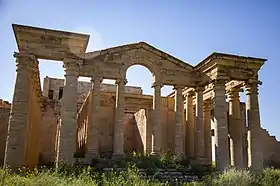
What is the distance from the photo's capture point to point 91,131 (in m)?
15.8

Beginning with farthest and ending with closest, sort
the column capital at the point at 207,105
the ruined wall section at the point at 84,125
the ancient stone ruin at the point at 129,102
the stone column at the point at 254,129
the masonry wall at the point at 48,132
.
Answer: the masonry wall at the point at 48,132 < the column capital at the point at 207,105 < the ruined wall section at the point at 84,125 < the stone column at the point at 254,129 < the ancient stone ruin at the point at 129,102

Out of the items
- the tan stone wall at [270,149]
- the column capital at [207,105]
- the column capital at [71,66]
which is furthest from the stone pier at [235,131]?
the column capital at [71,66]

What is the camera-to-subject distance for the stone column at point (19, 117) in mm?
13320

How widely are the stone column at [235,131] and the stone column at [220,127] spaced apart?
2.68 metres

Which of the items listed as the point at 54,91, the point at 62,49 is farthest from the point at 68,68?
the point at 54,91

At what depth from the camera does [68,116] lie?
1438 cm

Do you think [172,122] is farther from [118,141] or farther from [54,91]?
[54,91]

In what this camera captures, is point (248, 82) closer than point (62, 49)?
No

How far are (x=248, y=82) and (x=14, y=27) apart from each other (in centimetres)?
1206

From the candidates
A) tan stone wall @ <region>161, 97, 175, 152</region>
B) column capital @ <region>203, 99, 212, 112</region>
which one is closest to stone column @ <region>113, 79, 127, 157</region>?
tan stone wall @ <region>161, 97, 175, 152</region>

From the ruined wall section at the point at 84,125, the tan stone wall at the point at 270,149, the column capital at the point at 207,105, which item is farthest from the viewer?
the tan stone wall at the point at 270,149

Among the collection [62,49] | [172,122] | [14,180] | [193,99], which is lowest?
→ [14,180]

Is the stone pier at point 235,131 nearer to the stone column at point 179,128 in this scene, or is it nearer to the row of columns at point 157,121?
the row of columns at point 157,121

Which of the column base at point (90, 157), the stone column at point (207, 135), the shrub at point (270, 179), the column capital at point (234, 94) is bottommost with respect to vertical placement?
the shrub at point (270, 179)
